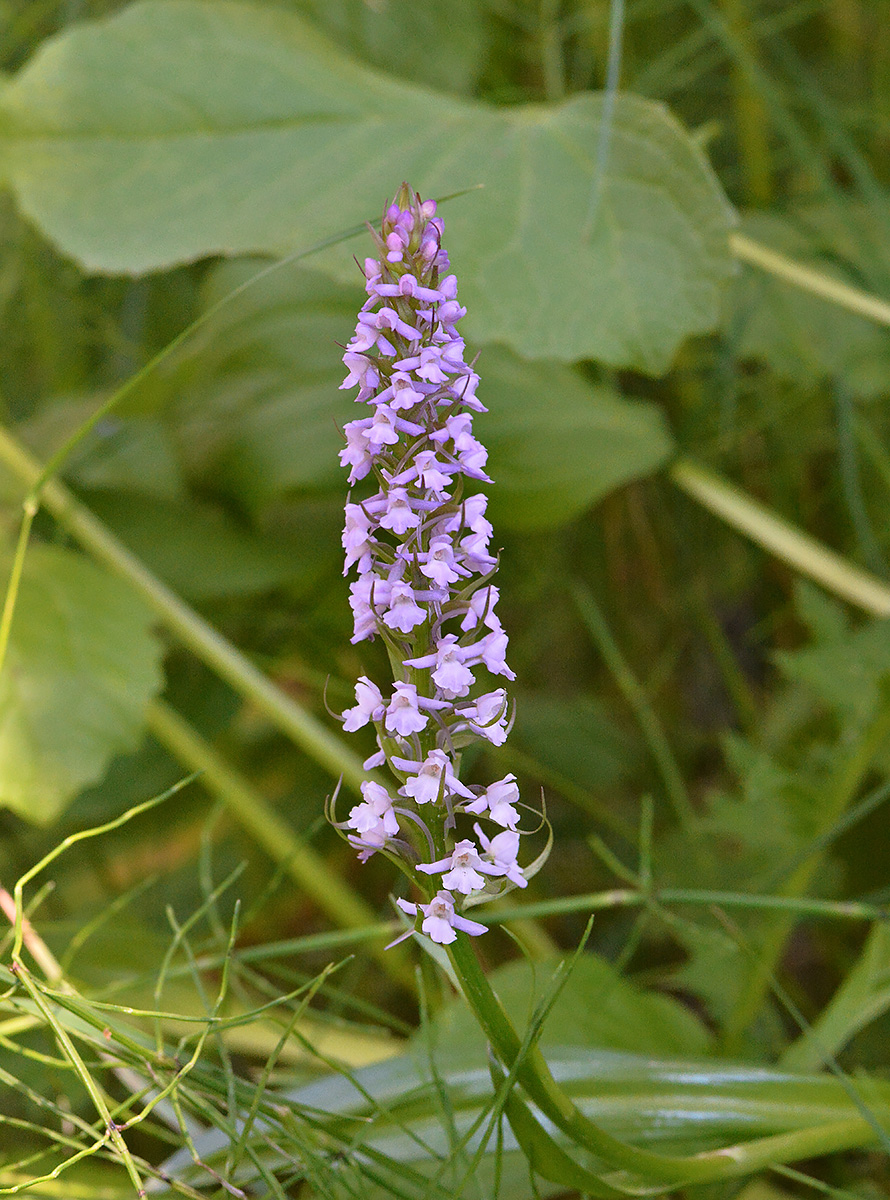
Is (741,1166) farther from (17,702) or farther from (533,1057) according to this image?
(17,702)

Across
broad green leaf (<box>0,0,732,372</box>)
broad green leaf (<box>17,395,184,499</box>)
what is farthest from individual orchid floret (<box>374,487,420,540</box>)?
broad green leaf (<box>17,395,184,499</box>)

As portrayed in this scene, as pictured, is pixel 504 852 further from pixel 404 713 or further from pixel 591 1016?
pixel 591 1016

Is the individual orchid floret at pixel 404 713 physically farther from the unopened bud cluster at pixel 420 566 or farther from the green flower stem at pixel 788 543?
the green flower stem at pixel 788 543

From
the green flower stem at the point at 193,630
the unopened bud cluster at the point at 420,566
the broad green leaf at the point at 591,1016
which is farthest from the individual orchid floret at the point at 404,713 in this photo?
the green flower stem at the point at 193,630

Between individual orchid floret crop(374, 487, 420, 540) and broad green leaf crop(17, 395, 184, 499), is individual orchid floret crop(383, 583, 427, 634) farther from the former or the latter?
broad green leaf crop(17, 395, 184, 499)

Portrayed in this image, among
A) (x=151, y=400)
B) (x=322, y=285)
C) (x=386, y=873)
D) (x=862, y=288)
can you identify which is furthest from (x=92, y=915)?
(x=862, y=288)
